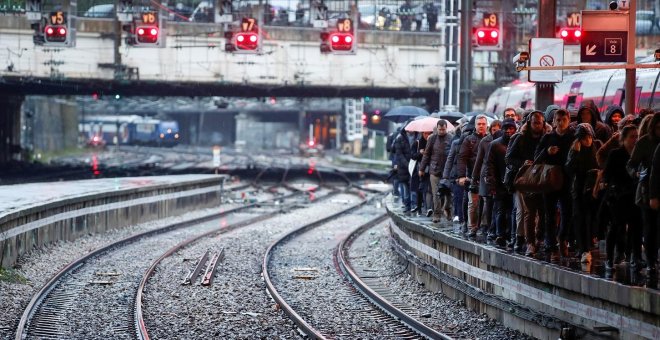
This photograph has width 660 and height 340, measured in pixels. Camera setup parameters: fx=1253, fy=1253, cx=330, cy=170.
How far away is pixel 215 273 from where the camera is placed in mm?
19938

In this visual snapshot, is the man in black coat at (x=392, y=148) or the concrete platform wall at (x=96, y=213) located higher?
the man in black coat at (x=392, y=148)

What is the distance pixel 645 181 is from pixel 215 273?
967cm

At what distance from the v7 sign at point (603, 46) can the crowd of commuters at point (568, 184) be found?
4.37 ft

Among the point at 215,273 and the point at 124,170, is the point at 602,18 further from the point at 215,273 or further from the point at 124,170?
the point at 124,170

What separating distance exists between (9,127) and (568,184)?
5071 centimetres

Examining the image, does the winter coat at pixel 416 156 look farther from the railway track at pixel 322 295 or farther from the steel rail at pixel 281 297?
the steel rail at pixel 281 297

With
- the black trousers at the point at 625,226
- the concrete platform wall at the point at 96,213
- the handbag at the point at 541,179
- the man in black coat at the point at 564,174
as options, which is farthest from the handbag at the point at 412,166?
the black trousers at the point at 625,226

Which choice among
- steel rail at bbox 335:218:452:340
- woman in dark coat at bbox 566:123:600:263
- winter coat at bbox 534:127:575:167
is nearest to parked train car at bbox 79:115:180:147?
steel rail at bbox 335:218:452:340

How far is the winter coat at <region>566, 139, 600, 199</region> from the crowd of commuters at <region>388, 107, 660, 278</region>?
11 mm

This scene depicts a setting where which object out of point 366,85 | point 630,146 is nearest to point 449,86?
point 630,146

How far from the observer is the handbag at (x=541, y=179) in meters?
13.8

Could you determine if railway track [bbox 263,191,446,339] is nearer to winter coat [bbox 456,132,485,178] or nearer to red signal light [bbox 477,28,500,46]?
winter coat [bbox 456,132,485,178]

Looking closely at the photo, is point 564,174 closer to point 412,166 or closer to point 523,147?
point 523,147

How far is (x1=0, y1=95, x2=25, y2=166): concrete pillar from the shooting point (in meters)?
59.6
